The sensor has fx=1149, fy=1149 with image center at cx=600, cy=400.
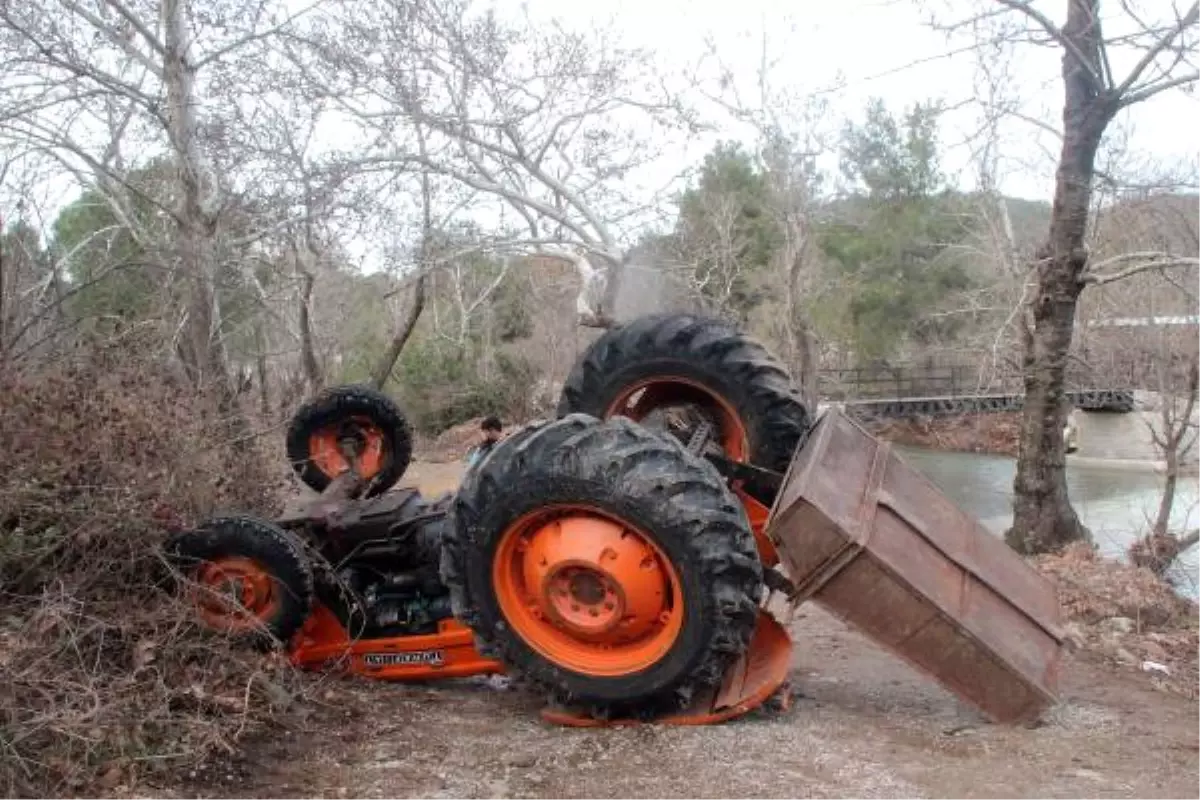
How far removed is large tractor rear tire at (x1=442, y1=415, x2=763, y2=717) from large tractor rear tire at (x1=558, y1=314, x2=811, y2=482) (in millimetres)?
1407

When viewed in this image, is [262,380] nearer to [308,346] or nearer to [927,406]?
[308,346]

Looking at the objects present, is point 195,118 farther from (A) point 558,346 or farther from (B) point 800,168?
(A) point 558,346

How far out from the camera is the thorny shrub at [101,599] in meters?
3.98

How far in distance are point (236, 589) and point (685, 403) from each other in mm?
2662

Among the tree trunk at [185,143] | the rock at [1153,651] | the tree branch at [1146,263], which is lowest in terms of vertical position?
the rock at [1153,651]

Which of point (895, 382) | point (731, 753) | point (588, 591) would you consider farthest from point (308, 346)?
point (895, 382)

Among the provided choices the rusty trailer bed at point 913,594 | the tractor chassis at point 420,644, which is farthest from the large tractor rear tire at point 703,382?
the rusty trailer bed at point 913,594

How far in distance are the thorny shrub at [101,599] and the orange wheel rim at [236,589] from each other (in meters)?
0.21

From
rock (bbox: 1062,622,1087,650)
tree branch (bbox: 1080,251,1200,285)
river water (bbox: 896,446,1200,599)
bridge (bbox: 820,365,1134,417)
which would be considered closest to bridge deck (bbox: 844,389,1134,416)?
bridge (bbox: 820,365,1134,417)

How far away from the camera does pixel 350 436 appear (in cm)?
805

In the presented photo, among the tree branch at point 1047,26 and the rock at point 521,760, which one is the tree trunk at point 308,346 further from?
the rock at point 521,760

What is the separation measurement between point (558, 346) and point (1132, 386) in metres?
24.1

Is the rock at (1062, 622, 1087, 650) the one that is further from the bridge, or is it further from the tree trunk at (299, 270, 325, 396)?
the bridge

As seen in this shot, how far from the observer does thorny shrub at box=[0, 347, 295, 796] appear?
3.98 meters
